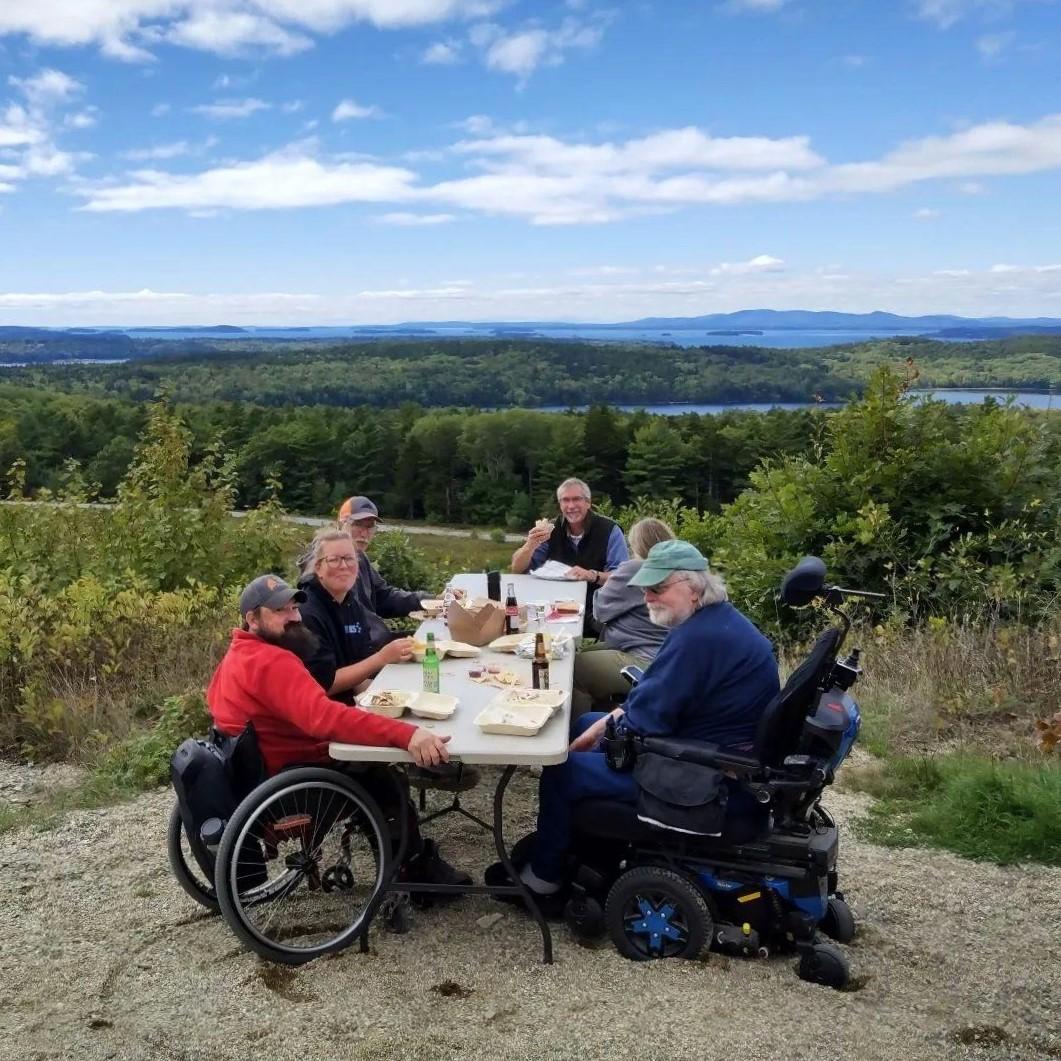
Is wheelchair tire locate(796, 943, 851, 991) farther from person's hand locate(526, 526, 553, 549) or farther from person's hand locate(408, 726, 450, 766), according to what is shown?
person's hand locate(526, 526, 553, 549)

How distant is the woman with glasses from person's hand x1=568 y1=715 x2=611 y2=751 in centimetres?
93

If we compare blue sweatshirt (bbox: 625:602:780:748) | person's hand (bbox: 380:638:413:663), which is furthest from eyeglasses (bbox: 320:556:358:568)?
blue sweatshirt (bbox: 625:602:780:748)

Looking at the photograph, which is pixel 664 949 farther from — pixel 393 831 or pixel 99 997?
pixel 99 997

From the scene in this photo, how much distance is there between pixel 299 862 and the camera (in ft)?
13.1

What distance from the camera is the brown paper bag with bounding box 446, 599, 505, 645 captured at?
5168 millimetres

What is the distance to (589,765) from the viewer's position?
4.04 metres

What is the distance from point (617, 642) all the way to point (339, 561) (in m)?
1.73

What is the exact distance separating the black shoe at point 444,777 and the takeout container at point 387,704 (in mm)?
283

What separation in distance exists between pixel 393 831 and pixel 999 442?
7.14m

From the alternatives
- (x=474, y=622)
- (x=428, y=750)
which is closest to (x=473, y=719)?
(x=428, y=750)

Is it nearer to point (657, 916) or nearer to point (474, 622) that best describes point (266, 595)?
point (474, 622)

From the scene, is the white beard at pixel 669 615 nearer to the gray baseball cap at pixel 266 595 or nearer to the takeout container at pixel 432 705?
the takeout container at pixel 432 705

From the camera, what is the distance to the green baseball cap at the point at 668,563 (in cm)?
380

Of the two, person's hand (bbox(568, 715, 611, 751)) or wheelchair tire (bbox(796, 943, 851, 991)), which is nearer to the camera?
wheelchair tire (bbox(796, 943, 851, 991))
